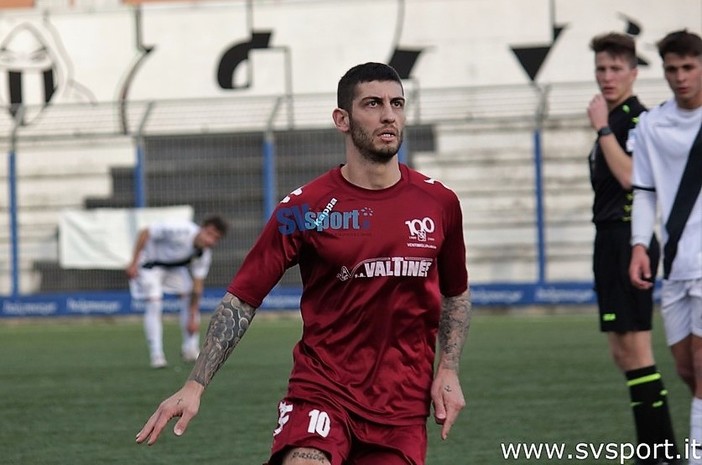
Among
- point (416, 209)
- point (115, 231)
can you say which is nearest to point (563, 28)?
point (115, 231)

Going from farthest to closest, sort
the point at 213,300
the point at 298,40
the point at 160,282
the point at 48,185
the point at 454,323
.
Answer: the point at 298,40, the point at 48,185, the point at 213,300, the point at 160,282, the point at 454,323

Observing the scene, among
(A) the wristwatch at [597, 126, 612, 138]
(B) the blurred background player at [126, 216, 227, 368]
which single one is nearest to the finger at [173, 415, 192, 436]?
(A) the wristwatch at [597, 126, 612, 138]

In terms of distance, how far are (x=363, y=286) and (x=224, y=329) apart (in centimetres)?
51

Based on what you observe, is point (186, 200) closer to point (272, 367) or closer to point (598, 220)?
point (272, 367)

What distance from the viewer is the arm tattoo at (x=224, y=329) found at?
195 inches

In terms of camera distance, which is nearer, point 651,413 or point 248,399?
point 651,413

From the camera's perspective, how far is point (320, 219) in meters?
5.00

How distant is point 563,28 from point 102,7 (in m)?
8.42

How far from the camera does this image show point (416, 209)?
5.02 m

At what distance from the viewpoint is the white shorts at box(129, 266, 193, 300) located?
639 inches

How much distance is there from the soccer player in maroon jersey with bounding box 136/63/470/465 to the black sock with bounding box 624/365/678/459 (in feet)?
9.17

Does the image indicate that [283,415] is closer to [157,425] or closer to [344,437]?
[344,437]

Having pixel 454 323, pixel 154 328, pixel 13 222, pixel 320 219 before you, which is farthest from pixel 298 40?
pixel 320 219
